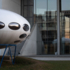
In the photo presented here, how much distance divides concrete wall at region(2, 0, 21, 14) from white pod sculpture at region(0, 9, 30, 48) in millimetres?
14578

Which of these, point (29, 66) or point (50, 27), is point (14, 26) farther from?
point (50, 27)

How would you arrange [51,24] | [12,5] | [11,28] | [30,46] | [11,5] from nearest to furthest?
[11,28] < [30,46] < [11,5] < [12,5] < [51,24]

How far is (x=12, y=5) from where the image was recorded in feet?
90.3

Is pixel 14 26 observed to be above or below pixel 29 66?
above

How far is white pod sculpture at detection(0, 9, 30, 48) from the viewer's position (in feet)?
35.0

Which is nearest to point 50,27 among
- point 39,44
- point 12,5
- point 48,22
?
point 48,22

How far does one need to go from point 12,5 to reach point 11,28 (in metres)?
17.3

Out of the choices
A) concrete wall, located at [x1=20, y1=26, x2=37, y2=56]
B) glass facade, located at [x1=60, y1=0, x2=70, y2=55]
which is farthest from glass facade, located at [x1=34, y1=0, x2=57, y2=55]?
concrete wall, located at [x1=20, y1=26, x2=37, y2=56]

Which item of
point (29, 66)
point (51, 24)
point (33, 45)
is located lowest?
point (29, 66)

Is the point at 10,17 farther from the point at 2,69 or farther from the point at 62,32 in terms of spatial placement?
the point at 62,32

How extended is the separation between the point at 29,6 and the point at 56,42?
7.27m

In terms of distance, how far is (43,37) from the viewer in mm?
28797

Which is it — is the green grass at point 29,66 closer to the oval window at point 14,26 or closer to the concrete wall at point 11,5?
the oval window at point 14,26

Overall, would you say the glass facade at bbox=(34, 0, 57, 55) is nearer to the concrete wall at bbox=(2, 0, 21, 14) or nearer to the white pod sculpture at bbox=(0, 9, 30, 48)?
Answer: the concrete wall at bbox=(2, 0, 21, 14)
